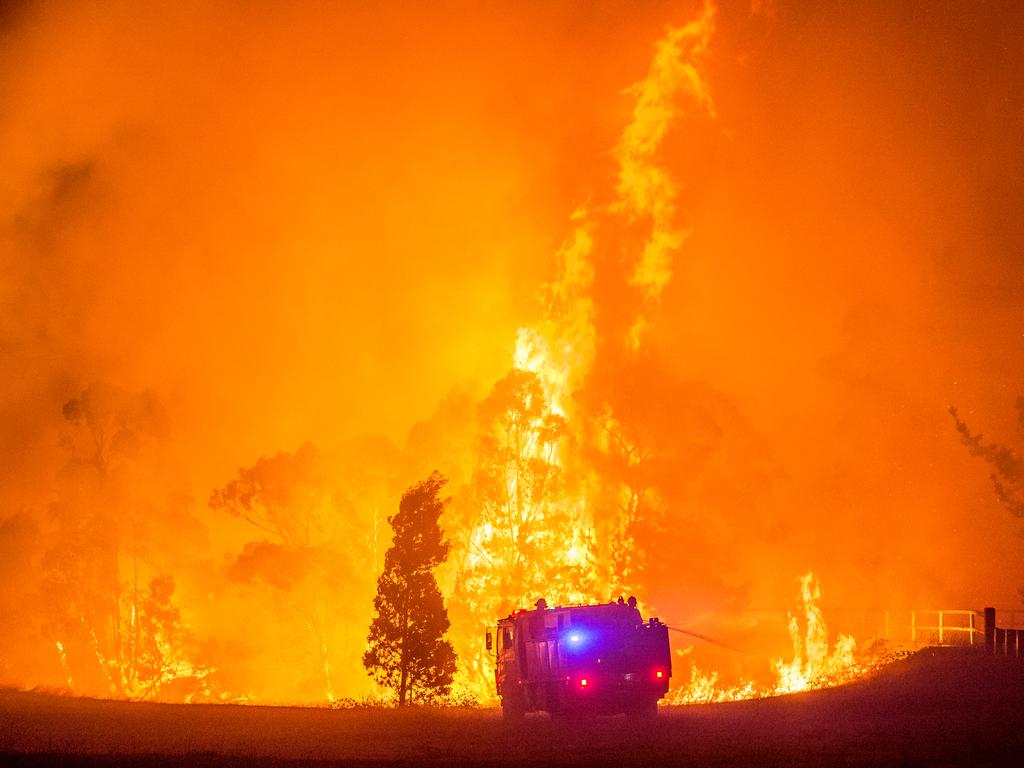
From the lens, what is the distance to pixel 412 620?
3391cm

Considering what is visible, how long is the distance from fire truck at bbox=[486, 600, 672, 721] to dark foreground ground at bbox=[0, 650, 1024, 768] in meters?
0.50

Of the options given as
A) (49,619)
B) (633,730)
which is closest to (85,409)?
(49,619)

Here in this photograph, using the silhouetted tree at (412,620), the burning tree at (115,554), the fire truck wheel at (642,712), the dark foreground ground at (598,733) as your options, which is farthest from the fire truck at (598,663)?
the burning tree at (115,554)

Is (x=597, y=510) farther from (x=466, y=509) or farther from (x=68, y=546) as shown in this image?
(x=68, y=546)

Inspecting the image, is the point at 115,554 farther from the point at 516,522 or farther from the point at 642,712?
the point at 642,712

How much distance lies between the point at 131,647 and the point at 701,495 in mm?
26840

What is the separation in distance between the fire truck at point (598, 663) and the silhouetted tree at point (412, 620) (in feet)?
31.6

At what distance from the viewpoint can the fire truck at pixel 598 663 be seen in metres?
22.8

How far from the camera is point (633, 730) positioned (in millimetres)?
21531

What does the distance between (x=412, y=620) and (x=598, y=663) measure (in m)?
12.0

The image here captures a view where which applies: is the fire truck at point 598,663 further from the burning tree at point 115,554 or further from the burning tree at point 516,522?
the burning tree at point 115,554

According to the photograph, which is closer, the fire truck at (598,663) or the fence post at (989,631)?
the fire truck at (598,663)

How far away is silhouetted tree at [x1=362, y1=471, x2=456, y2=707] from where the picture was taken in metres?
33.7

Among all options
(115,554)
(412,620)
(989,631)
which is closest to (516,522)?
(412,620)
